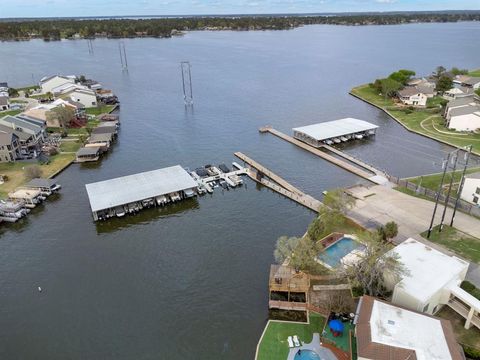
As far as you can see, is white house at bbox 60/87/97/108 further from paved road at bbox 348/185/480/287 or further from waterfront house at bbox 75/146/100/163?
paved road at bbox 348/185/480/287

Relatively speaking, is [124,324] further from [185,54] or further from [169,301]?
[185,54]

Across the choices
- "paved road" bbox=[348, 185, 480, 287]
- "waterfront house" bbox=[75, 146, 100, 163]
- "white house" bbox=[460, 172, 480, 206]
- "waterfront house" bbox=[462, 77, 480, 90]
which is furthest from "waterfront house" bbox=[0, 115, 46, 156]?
"waterfront house" bbox=[462, 77, 480, 90]

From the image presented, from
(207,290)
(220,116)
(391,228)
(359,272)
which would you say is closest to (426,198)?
(391,228)

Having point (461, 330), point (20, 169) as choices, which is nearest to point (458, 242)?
point (461, 330)

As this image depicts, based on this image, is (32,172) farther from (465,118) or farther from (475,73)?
(475,73)

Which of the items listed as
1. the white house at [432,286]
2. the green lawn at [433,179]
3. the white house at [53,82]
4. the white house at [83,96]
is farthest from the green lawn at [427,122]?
the white house at [53,82]

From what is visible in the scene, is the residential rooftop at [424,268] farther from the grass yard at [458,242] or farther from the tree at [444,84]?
the tree at [444,84]

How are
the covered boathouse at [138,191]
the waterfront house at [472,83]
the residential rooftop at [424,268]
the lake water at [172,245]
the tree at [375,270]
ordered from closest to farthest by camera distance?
1. the residential rooftop at [424,268]
2. the tree at [375,270]
3. the lake water at [172,245]
4. the covered boathouse at [138,191]
5. the waterfront house at [472,83]
